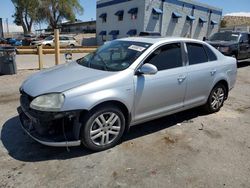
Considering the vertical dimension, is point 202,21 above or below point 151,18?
above

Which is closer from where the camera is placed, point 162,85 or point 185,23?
point 162,85

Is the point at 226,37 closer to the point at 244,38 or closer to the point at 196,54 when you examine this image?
the point at 244,38

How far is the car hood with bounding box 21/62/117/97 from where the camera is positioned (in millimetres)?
3260

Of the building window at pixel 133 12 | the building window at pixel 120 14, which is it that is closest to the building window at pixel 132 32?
the building window at pixel 133 12

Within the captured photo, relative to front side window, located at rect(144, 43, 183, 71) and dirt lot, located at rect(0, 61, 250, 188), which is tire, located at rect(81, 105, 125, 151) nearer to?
dirt lot, located at rect(0, 61, 250, 188)

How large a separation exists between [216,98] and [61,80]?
3.31 m

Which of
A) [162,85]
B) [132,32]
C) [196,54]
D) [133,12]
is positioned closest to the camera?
[162,85]

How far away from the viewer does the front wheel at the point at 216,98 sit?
501cm

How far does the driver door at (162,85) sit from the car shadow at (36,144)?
44cm

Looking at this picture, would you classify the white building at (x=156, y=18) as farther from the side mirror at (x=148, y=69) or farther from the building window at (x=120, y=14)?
the side mirror at (x=148, y=69)

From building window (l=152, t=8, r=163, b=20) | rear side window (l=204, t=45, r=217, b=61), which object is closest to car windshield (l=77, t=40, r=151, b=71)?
rear side window (l=204, t=45, r=217, b=61)

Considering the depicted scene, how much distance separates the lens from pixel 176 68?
13.6ft

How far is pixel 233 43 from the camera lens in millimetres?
11305

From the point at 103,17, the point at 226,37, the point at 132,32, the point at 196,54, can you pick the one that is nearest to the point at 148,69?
the point at 196,54
